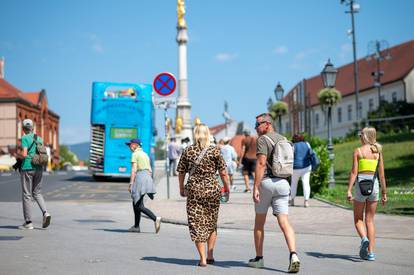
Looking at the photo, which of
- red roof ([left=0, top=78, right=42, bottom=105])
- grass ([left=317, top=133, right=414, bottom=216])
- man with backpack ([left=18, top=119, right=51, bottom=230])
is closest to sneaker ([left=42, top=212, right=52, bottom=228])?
man with backpack ([left=18, top=119, right=51, bottom=230])

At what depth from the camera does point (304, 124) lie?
101ft

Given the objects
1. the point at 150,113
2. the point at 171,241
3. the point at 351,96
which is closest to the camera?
the point at 171,241

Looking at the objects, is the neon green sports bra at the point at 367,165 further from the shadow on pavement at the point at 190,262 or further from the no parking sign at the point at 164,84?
the no parking sign at the point at 164,84

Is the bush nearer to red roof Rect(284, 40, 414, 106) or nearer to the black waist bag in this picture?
the black waist bag

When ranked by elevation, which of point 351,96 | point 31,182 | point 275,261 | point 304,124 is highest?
point 351,96

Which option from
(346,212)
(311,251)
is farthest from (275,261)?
(346,212)

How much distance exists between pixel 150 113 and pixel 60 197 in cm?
924

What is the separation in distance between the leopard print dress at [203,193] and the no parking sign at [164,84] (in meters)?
10.1

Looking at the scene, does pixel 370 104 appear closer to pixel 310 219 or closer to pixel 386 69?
pixel 386 69

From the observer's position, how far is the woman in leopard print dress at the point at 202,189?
7875 mm

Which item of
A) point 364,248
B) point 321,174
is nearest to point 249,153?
point 321,174

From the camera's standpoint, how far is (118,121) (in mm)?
28547

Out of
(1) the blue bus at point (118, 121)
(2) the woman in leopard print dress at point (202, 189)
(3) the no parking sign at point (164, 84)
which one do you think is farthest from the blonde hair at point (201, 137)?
(1) the blue bus at point (118, 121)

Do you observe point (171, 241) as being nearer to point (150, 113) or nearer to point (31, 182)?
point (31, 182)
